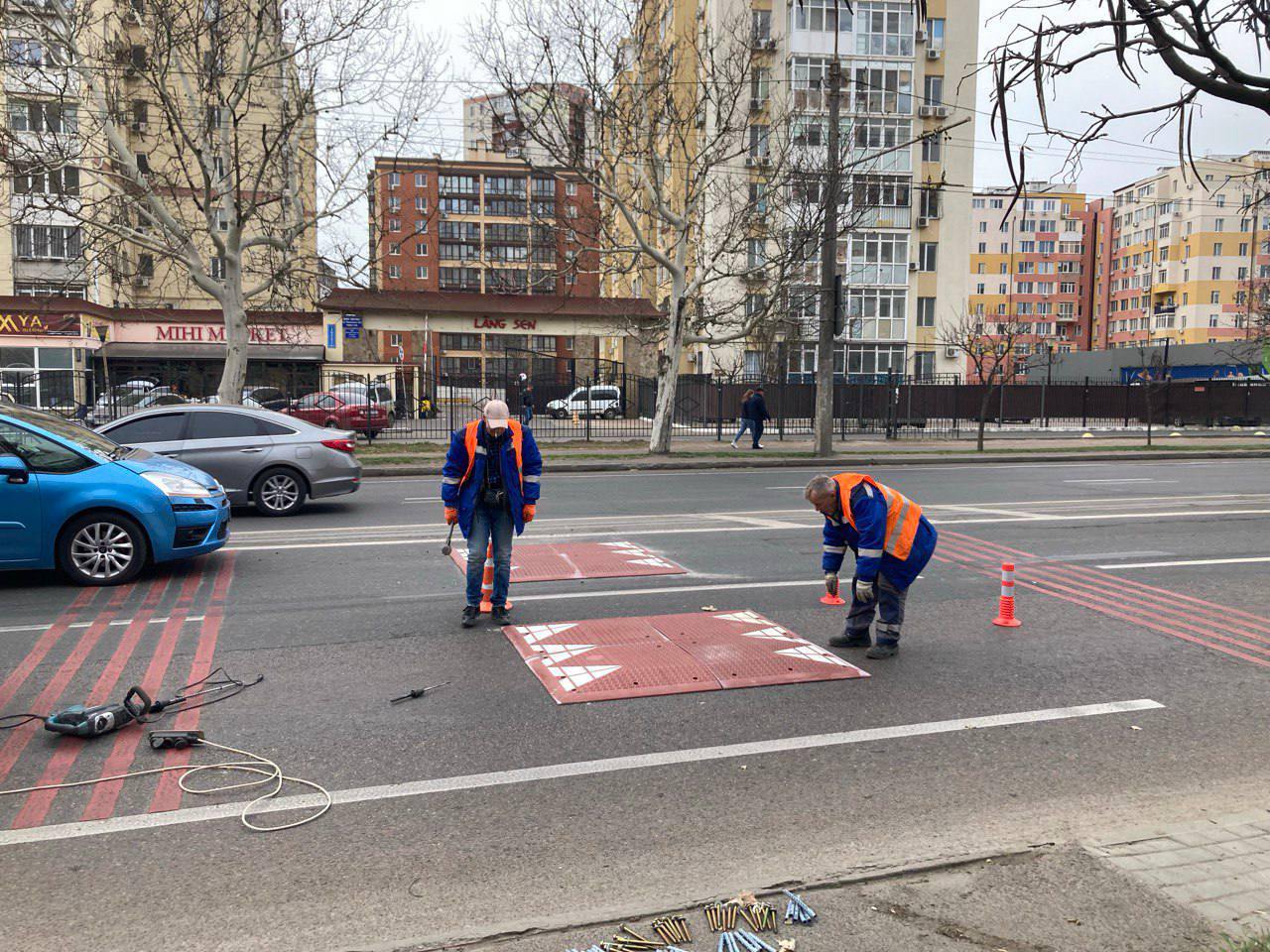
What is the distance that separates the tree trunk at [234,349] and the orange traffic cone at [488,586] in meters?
15.7

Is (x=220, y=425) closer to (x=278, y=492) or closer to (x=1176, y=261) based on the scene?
(x=278, y=492)

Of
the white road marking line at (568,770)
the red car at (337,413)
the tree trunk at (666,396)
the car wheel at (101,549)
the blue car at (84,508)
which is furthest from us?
the red car at (337,413)

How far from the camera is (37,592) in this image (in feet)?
27.5

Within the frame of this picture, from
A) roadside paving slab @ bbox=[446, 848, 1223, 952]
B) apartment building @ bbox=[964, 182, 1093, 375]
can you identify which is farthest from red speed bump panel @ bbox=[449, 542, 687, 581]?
apartment building @ bbox=[964, 182, 1093, 375]

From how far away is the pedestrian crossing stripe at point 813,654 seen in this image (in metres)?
6.47

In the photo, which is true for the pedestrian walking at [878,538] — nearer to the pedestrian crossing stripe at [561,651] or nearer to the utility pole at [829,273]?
the pedestrian crossing stripe at [561,651]

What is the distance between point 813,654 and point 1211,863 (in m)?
3.03

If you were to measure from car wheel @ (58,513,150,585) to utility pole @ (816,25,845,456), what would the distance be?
17124mm

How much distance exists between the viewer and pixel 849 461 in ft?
77.6

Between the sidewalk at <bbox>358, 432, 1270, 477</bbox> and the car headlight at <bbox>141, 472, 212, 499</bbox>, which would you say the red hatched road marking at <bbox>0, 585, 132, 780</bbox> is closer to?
the car headlight at <bbox>141, 472, 212, 499</bbox>

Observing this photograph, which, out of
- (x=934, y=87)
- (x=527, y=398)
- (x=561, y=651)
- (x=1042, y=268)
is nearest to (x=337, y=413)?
(x=527, y=398)

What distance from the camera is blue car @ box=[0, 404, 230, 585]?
8289mm

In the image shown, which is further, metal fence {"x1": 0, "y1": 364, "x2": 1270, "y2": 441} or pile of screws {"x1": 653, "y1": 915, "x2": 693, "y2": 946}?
metal fence {"x1": 0, "y1": 364, "x2": 1270, "y2": 441}

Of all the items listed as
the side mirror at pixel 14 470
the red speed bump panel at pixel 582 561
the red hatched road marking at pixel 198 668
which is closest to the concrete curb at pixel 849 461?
the red speed bump panel at pixel 582 561
